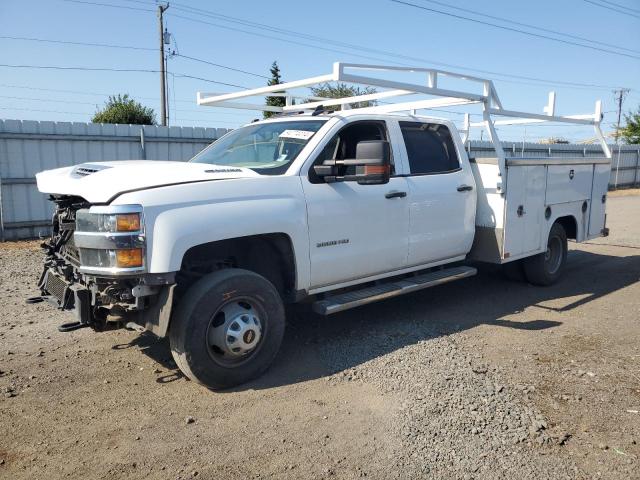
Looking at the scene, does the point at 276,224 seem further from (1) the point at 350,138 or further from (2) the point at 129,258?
(1) the point at 350,138

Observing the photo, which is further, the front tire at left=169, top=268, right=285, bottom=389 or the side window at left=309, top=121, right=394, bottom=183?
the side window at left=309, top=121, right=394, bottom=183

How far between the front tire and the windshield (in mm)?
1077

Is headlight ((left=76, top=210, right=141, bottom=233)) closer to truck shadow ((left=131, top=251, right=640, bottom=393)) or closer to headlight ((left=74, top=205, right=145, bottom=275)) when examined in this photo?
headlight ((left=74, top=205, right=145, bottom=275))

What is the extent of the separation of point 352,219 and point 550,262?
12.7ft

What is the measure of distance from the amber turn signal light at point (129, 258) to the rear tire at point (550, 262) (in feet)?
17.5

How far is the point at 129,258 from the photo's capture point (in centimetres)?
373

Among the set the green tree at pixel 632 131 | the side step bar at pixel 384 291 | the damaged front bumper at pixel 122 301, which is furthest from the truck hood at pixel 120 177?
the green tree at pixel 632 131

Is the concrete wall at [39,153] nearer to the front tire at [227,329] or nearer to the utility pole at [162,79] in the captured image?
the front tire at [227,329]

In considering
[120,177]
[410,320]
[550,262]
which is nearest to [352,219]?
[410,320]

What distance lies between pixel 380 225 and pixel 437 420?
205cm

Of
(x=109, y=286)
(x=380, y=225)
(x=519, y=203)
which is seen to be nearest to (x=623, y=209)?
(x=519, y=203)

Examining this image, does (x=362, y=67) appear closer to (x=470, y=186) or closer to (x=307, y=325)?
(x=470, y=186)

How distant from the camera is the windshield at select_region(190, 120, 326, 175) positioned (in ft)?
16.0

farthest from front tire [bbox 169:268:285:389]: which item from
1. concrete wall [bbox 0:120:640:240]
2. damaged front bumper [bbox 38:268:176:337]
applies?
concrete wall [bbox 0:120:640:240]
